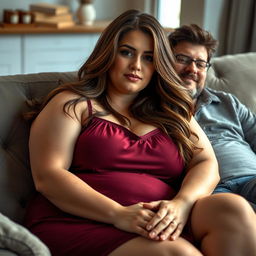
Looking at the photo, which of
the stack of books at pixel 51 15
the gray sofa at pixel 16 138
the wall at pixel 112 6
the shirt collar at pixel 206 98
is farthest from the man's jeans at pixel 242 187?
the wall at pixel 112 6

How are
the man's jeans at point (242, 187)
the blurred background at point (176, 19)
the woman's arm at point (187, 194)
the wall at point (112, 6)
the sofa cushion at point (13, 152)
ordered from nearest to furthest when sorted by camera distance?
the woman's arm at point (187, 194) < the sofa cushion at point (13, 152) < the man's jeans at point (242, 187) < the blurred background at point (176, 19) < the wall at point (112, 6)

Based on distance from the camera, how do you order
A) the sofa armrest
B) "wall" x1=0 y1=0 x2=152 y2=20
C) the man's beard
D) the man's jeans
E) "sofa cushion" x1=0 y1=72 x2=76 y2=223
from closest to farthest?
the sofa armrest
"sofa cushion" x1=0 y1=72 x2=76 y2=223
the man's jeans
the man's beard
"wall" x1=0 y1=0 x2=152 y2=20

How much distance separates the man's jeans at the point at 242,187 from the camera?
2.10m

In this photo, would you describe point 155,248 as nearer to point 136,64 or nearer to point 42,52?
point 136,64

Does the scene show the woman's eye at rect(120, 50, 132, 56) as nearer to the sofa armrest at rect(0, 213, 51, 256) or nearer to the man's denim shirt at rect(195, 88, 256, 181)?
the man's denim shirt at rect(195, 88, 256, 181)

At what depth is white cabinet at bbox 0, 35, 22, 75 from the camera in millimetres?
3811

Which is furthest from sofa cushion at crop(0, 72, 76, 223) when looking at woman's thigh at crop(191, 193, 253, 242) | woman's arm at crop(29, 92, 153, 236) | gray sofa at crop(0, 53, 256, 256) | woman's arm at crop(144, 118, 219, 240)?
woman's thigh at crop(191, 193, 253, 242)

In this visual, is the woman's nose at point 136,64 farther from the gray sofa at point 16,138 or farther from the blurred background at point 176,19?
the blurred background at point 176,19

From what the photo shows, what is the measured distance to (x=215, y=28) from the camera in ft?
12.1

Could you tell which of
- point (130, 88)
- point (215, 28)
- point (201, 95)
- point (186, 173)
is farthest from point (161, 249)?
point (215, 28)

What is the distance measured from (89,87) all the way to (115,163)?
0.96ft

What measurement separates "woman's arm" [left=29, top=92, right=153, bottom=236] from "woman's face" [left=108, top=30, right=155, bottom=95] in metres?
0.16

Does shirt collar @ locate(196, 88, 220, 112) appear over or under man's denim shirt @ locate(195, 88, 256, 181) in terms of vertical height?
over

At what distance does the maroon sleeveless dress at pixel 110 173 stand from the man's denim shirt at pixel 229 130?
0.29 m
